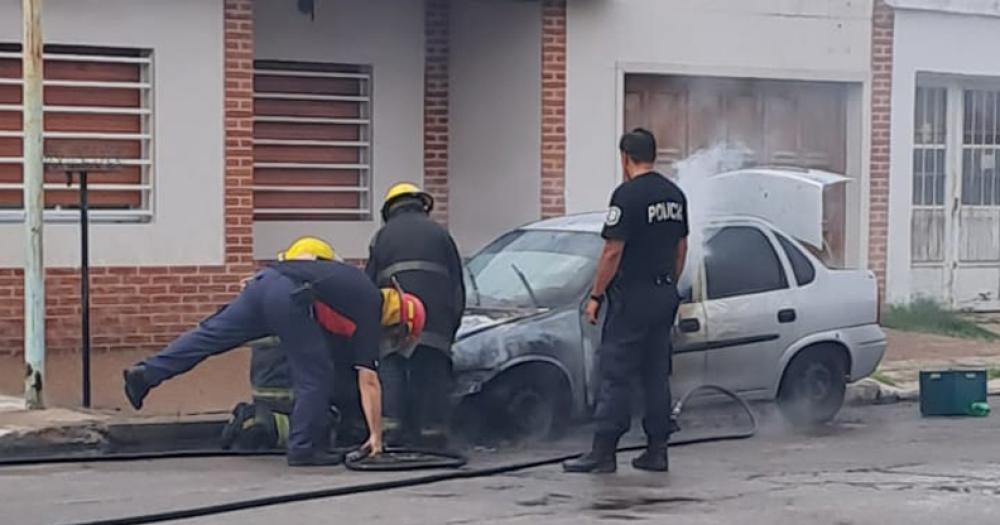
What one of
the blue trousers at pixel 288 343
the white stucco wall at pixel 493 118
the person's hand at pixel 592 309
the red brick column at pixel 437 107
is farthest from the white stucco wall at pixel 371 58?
the person's hand at pixel 592 309

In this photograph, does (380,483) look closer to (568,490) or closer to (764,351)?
(568,490)

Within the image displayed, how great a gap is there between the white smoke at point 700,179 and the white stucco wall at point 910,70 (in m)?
1.95

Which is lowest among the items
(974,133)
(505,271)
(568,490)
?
(568,490)

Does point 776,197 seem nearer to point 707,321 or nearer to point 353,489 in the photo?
point 707,321

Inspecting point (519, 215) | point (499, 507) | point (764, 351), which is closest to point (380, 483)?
point (499, 507)

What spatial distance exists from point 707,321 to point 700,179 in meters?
2.45

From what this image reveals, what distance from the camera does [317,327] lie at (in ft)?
33.3

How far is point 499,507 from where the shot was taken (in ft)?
29.0

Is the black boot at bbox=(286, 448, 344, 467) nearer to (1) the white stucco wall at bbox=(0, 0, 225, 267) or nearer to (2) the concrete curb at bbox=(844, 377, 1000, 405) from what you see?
(1) the white stucco wall at bbox=(0, 0, 225, 267)

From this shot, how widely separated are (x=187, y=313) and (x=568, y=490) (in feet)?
19.9

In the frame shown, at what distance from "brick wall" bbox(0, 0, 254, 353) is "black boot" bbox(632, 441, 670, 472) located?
18.7 ft

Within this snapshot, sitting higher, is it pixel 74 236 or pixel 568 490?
pixel 74 236

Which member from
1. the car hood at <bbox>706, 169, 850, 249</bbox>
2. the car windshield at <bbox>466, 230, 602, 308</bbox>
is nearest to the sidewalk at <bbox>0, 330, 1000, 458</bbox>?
the car hood at <bbox>706, 169, 850, 249</bbox>

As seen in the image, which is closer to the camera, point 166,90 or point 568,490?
point 568,490
